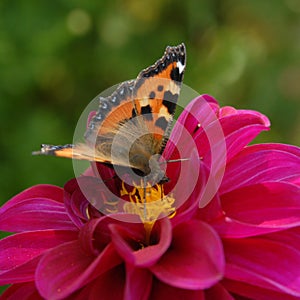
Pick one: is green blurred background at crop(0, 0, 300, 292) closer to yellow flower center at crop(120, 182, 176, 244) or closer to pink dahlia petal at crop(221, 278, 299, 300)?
yellow flower center at crop(120, 182, 176, 244)

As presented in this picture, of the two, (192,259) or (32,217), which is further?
(32,217)

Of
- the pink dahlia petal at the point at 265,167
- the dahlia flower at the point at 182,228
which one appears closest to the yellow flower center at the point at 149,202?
the dahlia flower at the point at 182,228

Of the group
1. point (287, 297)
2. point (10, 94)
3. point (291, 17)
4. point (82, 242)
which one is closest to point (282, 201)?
point (287, 297)

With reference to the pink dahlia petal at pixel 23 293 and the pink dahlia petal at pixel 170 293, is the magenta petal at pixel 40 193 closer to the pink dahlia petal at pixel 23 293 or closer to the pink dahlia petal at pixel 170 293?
the pink dahlia petal at pixel 23 293

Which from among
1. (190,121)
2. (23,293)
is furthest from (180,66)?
(23,293)

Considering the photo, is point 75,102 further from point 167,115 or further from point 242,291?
point 242,291

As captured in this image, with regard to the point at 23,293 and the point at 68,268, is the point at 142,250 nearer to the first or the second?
the point at 68,268
